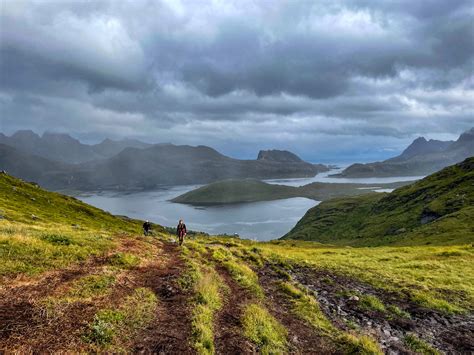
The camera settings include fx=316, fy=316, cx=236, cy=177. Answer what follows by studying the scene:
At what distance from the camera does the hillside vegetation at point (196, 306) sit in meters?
12.0

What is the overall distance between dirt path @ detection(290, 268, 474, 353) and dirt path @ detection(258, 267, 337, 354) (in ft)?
7.46

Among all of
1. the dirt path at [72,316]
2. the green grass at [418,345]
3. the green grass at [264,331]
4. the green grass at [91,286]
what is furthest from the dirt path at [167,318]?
the green grass at [418,345]

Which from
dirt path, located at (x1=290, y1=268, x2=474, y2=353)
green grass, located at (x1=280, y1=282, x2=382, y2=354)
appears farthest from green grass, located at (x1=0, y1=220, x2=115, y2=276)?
dirt path, located at (x1=290, y1=268, x2=474, y2=353)

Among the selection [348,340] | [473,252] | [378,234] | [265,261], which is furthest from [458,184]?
[348,340]

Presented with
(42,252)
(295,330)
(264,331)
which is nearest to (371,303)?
(295,330)

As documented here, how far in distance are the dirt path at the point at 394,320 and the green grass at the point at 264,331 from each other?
405 cm

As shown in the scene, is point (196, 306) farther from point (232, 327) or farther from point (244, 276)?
point (244, 276)

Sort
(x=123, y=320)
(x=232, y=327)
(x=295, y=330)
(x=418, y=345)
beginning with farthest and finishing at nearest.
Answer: (x=418, y=345), (x=295, y=330), (x=232, y=327), (x=123, y=320)

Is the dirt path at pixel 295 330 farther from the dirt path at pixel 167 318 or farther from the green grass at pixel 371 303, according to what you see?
the green grass at pixel 371 303

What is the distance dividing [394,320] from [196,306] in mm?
12082

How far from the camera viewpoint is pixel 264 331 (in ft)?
47.2

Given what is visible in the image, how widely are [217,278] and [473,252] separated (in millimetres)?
42299

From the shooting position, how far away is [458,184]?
186125 mm

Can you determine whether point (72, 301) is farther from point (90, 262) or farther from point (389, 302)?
point (389, 302)
